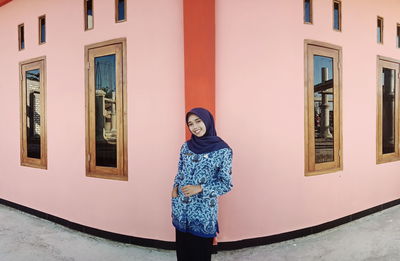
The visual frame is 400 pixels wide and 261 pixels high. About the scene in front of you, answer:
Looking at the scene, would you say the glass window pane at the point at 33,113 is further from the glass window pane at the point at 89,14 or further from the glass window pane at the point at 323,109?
the glass window pane at the point at 323,109

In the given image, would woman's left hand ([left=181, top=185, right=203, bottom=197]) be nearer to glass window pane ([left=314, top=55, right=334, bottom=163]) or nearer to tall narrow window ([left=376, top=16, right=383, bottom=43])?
glass window pane ([left=314, top=55, right=334, bottom=163])

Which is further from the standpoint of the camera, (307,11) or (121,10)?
(307,11)

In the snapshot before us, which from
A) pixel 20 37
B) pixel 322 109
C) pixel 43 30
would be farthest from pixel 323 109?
pixel 20 37

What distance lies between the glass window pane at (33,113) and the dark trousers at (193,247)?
10.1 ft

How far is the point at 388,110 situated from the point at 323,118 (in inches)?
66.1

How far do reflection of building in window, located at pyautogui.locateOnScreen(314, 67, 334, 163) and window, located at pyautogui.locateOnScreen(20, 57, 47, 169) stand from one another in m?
3.67

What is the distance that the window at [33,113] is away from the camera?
3739 millimetres

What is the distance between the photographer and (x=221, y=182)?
1.76m

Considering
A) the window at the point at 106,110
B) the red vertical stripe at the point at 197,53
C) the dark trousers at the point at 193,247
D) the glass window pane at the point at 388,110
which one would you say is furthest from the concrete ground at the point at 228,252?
the red vertical stripe at the point at 197,53

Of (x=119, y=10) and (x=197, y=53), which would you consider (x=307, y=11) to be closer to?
(x=197, y=53)

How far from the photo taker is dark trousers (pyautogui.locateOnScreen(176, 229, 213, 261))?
1769mm

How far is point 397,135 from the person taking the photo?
4.28 metres

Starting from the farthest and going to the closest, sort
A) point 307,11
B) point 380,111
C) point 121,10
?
point 380,111 < point 307,11 < point 121,10

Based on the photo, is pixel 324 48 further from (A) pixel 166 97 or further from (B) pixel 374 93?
(A) pixel 166 97
